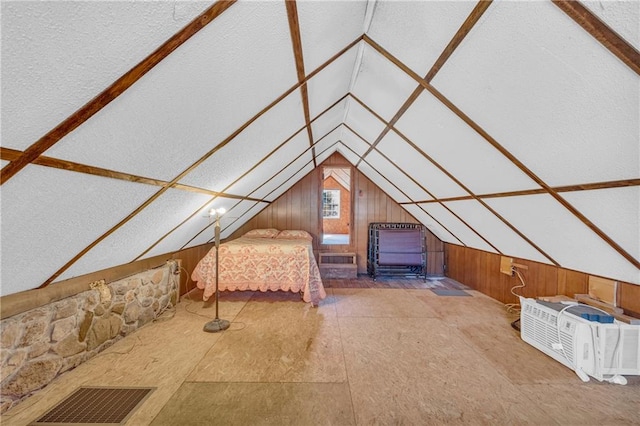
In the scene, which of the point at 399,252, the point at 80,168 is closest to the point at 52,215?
the point at 80,168

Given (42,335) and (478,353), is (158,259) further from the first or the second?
(478,353)

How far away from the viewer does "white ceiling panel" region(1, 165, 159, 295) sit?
1161 millimetres

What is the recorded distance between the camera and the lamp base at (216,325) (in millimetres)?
2742

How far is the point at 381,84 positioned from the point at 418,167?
133cm

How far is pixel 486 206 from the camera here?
9.37 feet

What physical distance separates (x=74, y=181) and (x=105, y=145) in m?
0.28

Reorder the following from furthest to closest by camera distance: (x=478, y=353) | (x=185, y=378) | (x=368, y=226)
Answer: (x=368, y=226) < (x=478, y=353) < (x=185, y=378)

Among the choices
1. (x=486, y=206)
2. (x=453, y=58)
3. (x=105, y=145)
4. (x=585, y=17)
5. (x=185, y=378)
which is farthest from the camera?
(x=486, y=206)

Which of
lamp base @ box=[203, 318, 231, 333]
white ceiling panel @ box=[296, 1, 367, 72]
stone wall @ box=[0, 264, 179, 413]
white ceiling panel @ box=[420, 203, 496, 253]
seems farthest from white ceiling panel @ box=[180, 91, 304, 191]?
white ceiling panel @ box=[420, 203, 496, 253]

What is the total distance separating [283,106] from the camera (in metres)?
2.14

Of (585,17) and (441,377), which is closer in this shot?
(585,17)

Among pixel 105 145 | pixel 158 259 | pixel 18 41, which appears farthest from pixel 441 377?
pixel 158 259

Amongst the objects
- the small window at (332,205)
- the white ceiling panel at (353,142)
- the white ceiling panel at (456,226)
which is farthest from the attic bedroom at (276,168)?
the small window at (332,205)

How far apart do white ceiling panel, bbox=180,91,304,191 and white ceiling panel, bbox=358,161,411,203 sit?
239cm
